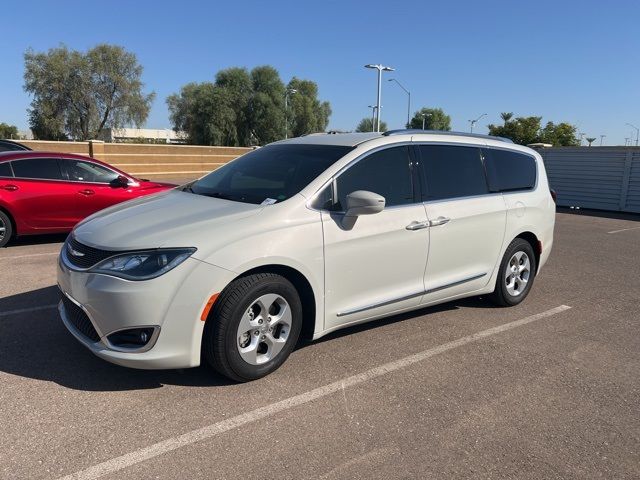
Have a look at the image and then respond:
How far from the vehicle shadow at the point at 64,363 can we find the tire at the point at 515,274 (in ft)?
4.73

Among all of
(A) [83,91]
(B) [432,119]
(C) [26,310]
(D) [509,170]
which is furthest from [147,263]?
(B) [432,119]

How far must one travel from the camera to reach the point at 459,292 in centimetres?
492

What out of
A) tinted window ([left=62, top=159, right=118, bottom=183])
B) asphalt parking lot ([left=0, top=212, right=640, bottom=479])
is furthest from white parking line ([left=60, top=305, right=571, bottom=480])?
tinted window ([left=62, top=159, right=118, bottom=183])

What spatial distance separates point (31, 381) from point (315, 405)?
6.29 ft

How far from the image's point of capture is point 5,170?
310 inches

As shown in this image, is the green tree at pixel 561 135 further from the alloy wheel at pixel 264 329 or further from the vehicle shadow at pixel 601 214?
the alloy wheel at pixel 264 329

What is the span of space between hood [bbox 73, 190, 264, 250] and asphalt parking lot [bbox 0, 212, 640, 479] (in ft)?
3.15

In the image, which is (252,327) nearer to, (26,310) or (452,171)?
(452,171)

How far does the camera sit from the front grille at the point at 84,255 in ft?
11.1

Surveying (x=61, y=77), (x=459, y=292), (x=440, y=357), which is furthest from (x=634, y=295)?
(x=61, y=77)

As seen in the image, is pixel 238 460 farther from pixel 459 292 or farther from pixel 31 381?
pixel 459 292

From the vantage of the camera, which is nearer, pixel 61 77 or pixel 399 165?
pixel 399 165

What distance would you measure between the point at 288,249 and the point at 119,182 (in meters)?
6.02

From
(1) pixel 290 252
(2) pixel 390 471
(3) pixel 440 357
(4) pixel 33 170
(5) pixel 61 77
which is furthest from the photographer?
(5) pixel 61 77
